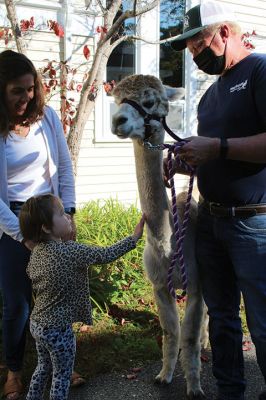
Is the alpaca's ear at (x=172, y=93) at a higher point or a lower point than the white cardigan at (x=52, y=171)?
higher

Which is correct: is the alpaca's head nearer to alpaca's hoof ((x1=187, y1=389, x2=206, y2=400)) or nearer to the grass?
alpaca's hoof ((x1=187, y1=389, x2=206, y2=400))

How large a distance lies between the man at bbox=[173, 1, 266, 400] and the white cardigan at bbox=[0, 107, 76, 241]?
991mm

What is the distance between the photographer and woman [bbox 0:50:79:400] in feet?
9.61

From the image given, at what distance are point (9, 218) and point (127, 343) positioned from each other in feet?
6.08

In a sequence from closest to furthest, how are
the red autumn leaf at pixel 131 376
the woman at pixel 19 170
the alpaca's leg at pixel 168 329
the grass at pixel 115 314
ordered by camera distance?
1. the woman at pixel 19 170
2. the alpaca's leg at pixel 168 329
3. the red autumn leaf at pixel 131 376
4. the grass at pixel 115 314

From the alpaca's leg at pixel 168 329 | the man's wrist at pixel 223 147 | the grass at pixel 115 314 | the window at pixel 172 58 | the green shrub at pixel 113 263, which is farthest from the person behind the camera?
the window at pixel 172 58

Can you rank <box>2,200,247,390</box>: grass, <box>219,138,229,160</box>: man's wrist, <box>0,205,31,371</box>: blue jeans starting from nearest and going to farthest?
<box>219,138,229,160</box>: man's wrist < <box>0,205,31,371</box>: blue jeans < <box>2,200,247,390</box>: grass

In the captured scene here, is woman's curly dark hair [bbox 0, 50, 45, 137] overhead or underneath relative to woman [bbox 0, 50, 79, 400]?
overhead

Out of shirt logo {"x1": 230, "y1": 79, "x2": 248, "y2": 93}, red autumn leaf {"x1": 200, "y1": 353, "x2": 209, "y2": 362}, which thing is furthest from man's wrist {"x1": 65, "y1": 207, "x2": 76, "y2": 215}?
red autumn leaf {"x1": 200, "y1": 353, "x2": 209, "y2": 362}

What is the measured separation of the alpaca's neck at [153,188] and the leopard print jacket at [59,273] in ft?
1.27

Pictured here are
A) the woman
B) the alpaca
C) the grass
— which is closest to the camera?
the alpaca

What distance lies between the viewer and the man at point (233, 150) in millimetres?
2412

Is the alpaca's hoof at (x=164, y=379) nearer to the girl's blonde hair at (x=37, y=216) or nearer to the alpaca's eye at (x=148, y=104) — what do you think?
the girl's blonde hair at (x=37, y=216)

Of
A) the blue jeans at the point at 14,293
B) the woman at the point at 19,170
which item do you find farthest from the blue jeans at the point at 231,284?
the blue jeans at the point at 14,293
